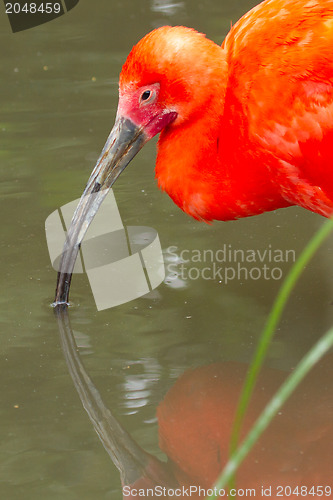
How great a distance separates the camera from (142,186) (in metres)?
6.32

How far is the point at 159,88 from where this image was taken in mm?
4449

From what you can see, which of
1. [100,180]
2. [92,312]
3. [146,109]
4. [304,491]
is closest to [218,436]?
[304,491]

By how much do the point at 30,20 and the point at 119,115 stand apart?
5.14m

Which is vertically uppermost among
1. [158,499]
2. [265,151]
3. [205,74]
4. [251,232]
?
[205,74]

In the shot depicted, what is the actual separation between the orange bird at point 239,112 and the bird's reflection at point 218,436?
893mm

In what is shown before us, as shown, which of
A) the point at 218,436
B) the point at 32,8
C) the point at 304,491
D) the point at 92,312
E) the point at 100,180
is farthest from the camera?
the point at 32,8

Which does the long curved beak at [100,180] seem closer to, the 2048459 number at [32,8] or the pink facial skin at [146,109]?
the pink facial skin at [146,109]

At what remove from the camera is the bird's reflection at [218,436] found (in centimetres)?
361

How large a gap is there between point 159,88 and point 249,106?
1.53 ft

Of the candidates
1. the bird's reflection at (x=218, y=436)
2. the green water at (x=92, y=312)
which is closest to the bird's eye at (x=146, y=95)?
the green water at (x=92, y=312)

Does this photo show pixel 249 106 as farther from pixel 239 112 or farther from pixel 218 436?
pixel 218 436

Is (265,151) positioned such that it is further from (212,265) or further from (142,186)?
(142,186)

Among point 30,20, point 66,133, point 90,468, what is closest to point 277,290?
point 90,468

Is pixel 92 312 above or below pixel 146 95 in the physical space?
below
